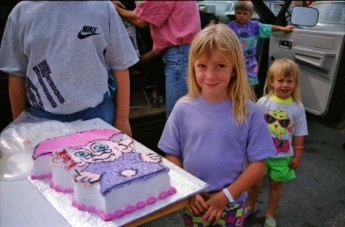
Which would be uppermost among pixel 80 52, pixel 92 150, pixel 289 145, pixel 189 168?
pixel 80 52

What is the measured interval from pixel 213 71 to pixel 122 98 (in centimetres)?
53

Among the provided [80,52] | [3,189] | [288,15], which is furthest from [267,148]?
[288,15]

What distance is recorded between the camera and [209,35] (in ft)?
3.92

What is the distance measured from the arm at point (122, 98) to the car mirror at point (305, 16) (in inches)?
77.4

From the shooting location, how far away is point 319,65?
2.80 m

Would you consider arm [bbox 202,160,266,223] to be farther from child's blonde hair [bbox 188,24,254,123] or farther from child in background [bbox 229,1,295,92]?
child in background [bbox 229,1,295,92]

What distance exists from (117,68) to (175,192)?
0.73 m

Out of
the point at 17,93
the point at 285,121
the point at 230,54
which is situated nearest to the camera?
the point at 230,54

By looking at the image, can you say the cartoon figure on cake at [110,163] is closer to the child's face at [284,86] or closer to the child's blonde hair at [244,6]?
the child's face at [284,86]

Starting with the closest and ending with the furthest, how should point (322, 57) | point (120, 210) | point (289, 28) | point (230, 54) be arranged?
point (120, 210)
point (230, 54)
point (322, 57)
point (289, 28)

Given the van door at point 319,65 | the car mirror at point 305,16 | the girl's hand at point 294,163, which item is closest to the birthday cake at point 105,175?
the girl's hand at point 294,163

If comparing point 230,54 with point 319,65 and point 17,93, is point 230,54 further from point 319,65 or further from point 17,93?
point 319,65

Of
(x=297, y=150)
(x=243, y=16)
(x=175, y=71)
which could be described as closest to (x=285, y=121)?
(x=297, y=150)

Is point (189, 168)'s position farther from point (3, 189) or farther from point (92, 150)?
point (3, 189)
